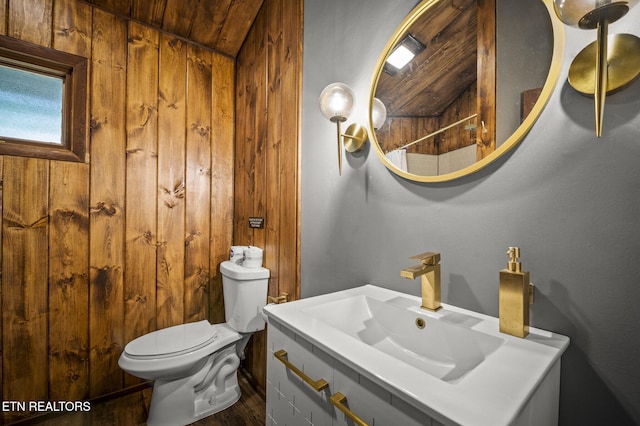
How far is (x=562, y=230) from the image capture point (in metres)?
0.64

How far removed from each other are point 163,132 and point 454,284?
1.96 metres

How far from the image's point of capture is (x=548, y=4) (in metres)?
0.67

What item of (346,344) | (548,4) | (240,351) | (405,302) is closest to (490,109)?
(548,4)

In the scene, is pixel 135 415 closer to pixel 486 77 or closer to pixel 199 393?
pixel 199 393

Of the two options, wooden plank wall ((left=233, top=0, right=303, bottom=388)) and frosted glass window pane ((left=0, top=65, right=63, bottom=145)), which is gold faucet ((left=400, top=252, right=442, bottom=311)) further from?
frosted glass window pane ((left=0, top=65, right=63, bottom=145))

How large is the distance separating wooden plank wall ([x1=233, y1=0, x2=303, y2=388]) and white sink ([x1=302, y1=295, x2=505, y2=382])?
593 millimetres

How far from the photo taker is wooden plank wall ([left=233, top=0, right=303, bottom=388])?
59.4 inches

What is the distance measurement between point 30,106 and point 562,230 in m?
2.46

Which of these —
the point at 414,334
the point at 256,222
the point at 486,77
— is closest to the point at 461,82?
the point at 486,77

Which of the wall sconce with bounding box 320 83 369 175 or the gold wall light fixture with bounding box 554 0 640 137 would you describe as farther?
the wall sconce with bounding box 320 83 369 175

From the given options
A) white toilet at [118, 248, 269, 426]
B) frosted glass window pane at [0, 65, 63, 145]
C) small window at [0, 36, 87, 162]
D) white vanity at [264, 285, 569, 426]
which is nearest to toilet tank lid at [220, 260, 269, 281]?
white toilet at [118, 248, 269, 426]

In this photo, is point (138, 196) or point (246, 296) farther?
point (138, 196)

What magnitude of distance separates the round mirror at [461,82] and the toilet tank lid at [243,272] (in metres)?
1.01

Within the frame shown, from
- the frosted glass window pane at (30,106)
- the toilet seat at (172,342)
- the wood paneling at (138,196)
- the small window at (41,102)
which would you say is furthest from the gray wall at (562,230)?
the frosted glass window pane at (30,106)
